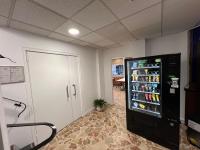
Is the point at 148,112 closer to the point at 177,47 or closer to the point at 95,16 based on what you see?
the point at 177,47

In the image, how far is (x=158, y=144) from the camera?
2.07m

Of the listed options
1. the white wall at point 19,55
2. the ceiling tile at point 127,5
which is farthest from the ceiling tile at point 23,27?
the ceiling tile at point 127,5

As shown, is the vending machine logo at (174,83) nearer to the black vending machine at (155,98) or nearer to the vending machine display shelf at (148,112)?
the black vending machine at (155,98)

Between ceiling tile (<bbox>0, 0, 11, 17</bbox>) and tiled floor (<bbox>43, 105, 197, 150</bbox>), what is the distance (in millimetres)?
2395

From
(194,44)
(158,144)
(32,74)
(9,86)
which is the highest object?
(194,44)

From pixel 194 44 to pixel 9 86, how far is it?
3.71 meters

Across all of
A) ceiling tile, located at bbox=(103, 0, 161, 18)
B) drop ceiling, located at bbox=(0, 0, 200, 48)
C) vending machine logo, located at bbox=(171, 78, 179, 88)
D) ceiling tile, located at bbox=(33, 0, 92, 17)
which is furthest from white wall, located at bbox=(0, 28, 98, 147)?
vending machine logo, located at bbox=(171, 78, 179, 88)

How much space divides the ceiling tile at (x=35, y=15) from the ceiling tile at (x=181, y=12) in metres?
1.52

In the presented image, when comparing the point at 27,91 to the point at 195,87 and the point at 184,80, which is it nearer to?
the point at 195,87

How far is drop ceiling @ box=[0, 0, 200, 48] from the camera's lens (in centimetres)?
128

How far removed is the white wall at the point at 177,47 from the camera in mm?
2571

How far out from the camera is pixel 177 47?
105 inches

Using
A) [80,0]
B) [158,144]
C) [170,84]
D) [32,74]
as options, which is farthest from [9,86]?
[158,144]

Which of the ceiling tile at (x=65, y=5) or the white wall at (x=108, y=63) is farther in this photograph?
the white wall at (x=108, y=63)
